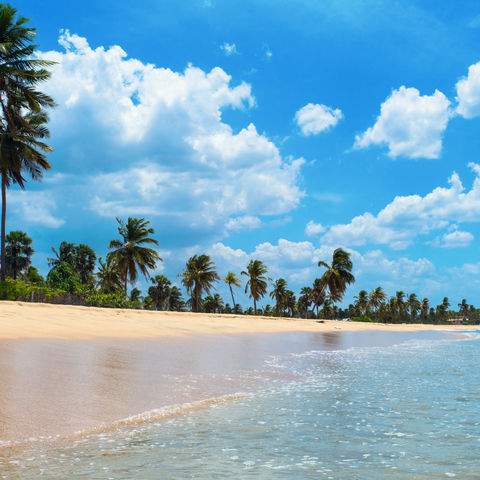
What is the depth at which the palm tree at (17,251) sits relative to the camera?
57803 mm

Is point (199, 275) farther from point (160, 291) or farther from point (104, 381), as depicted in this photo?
point (104, 381)

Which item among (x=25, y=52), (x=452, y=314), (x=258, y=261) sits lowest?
(x=452, y=314)

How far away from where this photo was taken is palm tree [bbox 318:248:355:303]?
66438 mm

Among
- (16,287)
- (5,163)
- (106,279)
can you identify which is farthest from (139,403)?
(106,279)

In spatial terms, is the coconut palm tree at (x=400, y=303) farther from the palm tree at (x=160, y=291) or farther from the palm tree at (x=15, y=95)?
the palm tree at (x=15, y=95)

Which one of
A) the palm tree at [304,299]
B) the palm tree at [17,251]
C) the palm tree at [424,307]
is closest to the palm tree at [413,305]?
the palm tree at [424,307]

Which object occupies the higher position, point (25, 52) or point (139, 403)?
point (25, 52)

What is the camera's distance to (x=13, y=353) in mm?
8484

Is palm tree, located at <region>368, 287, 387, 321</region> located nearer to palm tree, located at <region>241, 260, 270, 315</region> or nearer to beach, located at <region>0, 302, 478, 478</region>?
palm tree, located at <region>241, 260, 270, 315</region>

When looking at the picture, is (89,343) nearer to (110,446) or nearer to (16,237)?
(110,446)

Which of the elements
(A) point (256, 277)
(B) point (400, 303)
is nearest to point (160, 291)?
(A) point (256, 277)

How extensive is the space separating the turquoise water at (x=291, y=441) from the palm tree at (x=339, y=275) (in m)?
59.7

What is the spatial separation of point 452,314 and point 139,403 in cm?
16515

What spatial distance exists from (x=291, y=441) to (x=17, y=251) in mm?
62146
